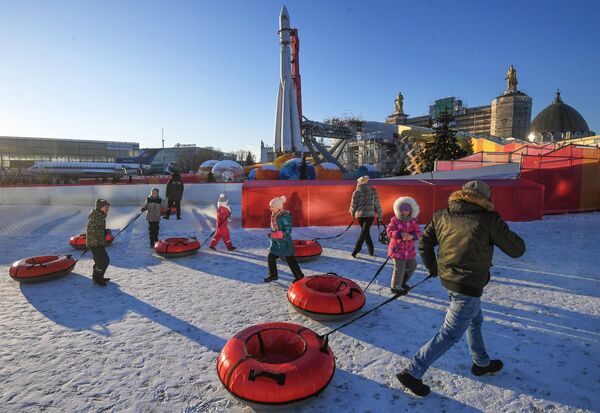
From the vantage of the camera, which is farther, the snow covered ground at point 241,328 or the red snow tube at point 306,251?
the red snow tube at point 306,251

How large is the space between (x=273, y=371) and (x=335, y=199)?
9.63m

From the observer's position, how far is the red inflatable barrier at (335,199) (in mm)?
12242

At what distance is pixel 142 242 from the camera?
10430 millimetres

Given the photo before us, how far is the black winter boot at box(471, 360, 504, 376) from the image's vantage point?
3582 mm

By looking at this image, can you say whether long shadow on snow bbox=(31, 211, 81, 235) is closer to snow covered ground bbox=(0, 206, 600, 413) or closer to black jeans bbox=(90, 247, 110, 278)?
snow covered ground bbox=(0, 206, 600, 413)

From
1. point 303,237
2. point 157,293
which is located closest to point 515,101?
point 303,237

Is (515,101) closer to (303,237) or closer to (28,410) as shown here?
(303,237)

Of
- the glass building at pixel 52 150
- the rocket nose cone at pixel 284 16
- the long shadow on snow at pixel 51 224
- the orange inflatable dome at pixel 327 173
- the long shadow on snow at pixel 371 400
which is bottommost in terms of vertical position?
the long shadow on snow at pixel 371 400

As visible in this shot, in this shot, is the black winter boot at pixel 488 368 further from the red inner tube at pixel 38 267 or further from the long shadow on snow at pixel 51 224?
the long shadow on snow at pixel 51 224

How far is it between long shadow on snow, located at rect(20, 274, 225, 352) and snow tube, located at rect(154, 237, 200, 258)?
1754 millimetres

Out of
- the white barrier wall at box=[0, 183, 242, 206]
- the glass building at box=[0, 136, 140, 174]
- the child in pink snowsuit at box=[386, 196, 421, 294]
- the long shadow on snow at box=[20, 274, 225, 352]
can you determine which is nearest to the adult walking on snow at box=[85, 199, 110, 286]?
the long shadow on snow at box=[20, 274, 225, 352]

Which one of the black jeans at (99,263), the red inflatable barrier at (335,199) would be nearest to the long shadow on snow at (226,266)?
→ the black jeans at (99,263)

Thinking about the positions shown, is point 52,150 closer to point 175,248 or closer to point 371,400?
point 175,248

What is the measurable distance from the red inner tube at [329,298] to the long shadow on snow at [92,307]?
128 centimetres
